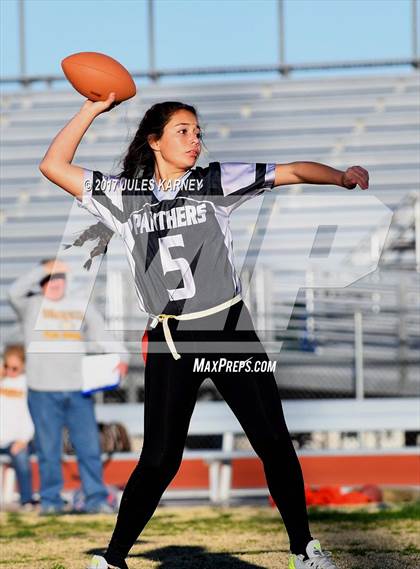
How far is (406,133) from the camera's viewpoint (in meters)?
14.8

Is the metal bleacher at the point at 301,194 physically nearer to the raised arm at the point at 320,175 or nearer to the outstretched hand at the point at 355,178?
the raised arm at the point at 320,175

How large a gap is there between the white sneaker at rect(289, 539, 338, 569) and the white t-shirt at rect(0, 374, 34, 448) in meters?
5.02

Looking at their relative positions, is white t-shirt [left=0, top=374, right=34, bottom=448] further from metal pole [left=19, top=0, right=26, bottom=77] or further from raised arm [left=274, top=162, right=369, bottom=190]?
metal pole [left=19, top=0, right=26, bottom=77]

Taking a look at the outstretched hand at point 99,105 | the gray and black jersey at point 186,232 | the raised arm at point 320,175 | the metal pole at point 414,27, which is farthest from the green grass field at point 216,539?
the metal pole at point 414,27

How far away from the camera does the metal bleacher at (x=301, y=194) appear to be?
11.2m

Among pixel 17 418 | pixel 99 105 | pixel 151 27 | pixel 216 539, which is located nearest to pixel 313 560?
pixel 99 105

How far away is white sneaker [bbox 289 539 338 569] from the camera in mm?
3842

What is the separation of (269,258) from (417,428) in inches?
173

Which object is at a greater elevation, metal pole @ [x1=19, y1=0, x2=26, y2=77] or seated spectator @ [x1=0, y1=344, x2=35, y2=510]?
metal pole @ [x1=19, y1=0, x2=26, y2=77]

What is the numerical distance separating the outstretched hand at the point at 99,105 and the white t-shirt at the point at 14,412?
15.8 feet

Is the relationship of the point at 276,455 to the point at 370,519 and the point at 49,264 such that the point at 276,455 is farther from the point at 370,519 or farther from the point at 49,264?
the point at 49,264

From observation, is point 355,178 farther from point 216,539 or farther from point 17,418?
point 17,418

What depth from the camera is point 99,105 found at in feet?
13.8

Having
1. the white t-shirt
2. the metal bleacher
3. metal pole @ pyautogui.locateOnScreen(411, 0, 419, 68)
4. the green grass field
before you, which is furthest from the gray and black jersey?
metal pole @ pyautogui.locateOnScreen(411, 0, 419, 68)
